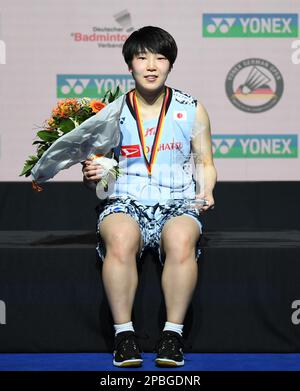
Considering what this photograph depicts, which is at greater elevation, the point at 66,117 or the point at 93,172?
the point at 66,117

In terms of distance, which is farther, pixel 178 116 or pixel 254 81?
pixel 254 81

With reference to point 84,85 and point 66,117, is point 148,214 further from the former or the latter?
point 84,85

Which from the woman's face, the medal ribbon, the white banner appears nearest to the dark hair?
the woman's face

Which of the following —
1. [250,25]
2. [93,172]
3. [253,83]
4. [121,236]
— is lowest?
[121,236]

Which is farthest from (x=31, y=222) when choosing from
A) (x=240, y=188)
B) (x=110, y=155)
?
(x=110, y=155)

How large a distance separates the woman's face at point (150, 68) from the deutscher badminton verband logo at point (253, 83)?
2.12 m

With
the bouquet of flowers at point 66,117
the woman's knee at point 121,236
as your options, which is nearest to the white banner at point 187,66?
the bouquet of flowers at point 66,117

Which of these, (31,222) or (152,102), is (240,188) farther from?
(152,102)

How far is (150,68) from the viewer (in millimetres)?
3512

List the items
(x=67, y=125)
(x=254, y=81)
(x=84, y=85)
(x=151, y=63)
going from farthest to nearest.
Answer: (x=254, y=81) < (x=84, y=85) < (x=67, y=125) < (x=151, y=63)

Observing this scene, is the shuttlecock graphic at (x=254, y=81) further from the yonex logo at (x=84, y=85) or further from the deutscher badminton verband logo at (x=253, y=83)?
the yonex logo at (x=84, y=85)

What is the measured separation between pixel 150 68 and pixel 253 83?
7.42 feet

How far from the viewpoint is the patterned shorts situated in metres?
3.48

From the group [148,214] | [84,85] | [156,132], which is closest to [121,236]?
[148,214]
